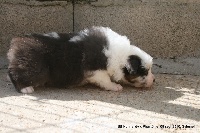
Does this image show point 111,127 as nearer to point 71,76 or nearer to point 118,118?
point 118,118

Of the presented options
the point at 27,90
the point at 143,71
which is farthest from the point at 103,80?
the point at 27,90

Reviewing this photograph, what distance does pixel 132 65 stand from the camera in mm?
4309

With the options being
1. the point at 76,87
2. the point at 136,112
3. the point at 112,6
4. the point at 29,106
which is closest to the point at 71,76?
the point at 76,87

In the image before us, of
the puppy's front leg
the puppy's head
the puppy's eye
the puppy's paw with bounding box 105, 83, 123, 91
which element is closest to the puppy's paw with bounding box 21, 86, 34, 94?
the puppy's front leg

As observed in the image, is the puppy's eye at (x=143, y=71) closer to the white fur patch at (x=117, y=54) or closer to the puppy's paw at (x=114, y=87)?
the white fur patch at (x=117, y=54)

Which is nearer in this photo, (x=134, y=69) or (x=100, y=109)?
(x=100, y=109)

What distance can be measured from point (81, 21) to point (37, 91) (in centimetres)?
142

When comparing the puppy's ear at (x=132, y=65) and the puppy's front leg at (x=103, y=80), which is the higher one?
the puppy's ear at (x=132, y=65)

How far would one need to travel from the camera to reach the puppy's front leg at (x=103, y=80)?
170 inches

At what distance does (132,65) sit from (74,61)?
674mm

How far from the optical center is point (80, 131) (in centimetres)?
313

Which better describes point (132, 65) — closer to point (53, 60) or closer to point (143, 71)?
point (143, 71)

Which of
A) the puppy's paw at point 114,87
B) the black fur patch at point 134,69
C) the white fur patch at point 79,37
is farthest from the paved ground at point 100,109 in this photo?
the white fur patch at point 79,37

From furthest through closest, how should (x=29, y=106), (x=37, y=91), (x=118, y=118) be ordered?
(x=37, y=91) → (x=29, y=106) → (x=118, y=118)
